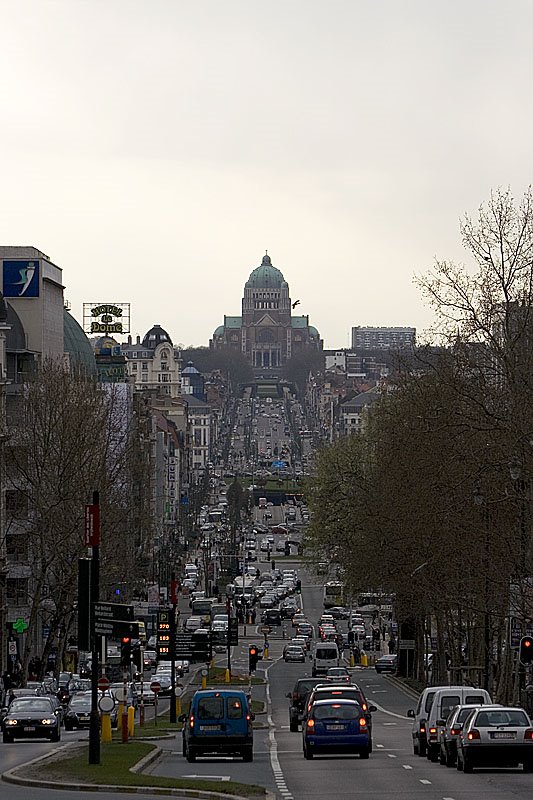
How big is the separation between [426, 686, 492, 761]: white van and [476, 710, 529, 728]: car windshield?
5409 mm

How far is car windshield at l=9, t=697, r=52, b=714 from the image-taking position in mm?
49250

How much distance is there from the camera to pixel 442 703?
39062 mm

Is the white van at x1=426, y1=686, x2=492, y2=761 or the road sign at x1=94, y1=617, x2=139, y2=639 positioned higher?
the road sign at x1=94, y1=617, x2=139, y2=639

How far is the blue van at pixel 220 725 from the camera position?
125 ft

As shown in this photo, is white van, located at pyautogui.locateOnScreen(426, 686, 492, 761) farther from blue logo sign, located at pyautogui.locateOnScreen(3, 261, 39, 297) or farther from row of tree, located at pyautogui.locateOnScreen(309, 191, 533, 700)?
blue logo sign, located at pyautogui.locateOnScreen(3, 261, 39, 297)

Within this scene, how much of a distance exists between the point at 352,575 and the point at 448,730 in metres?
50.5

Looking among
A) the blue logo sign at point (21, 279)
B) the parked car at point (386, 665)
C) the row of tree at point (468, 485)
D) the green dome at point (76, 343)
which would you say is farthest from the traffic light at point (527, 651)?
the green dome at point (76, 343)

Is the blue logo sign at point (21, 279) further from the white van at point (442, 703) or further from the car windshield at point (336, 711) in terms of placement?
the car windshield at point (336, 711)

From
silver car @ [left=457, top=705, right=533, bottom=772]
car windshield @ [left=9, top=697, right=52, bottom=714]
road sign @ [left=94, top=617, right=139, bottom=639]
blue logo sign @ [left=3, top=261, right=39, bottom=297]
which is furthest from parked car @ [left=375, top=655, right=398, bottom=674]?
road sign @ [left=94, top=617, right=139, bottom=639]

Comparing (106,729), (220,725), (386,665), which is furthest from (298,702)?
(386,665)

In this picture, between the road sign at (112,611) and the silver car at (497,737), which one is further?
the road sign at (112,611)

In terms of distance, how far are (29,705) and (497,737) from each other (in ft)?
65.2

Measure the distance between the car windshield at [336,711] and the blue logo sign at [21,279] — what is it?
8114 centimetres

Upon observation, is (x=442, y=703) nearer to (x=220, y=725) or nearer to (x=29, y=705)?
(x=220, y=725)
